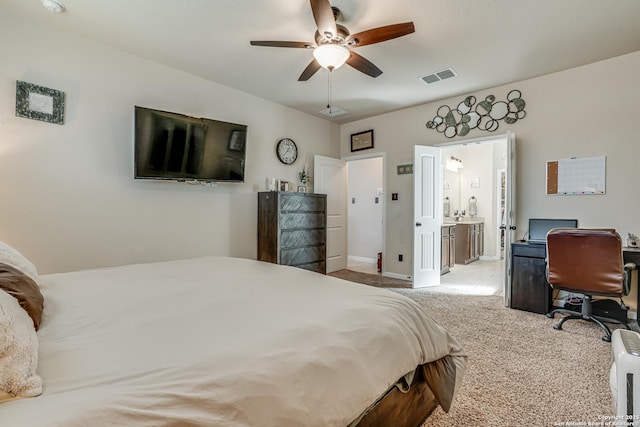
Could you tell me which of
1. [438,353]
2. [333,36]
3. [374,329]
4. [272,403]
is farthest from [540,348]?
[333,36]

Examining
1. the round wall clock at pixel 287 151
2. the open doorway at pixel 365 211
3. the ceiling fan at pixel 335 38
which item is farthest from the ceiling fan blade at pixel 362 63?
the open doorway at pixel 365 211

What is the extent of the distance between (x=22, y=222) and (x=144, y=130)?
1.28 metres

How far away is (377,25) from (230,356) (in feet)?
9.00

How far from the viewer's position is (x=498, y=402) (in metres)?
1.67

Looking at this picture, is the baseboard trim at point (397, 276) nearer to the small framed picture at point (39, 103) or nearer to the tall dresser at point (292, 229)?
the tall dresser at point (292, 229)

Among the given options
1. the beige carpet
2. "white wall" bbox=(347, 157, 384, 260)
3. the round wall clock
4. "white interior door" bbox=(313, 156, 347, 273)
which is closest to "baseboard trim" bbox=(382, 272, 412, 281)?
"white interior door" bbox=(313, 156, 347, 273)

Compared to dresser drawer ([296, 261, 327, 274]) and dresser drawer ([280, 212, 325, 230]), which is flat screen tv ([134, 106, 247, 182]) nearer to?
dresser drawer ([280, 212, 325, 230])

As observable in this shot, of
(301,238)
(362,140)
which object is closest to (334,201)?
(362,140)

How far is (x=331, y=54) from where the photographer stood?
2295mm

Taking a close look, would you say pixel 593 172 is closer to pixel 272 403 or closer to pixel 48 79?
pixel 272 403

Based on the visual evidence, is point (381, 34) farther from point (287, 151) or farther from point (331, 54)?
point (287, 151)

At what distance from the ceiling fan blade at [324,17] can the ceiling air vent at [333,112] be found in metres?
2.49

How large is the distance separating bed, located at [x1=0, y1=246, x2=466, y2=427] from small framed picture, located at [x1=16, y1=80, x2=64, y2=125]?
1820mm

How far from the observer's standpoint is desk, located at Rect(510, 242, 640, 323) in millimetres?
3145
